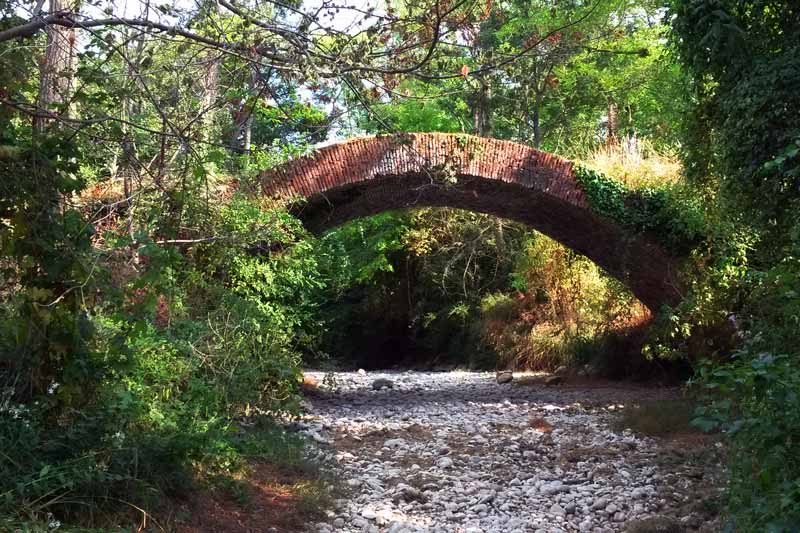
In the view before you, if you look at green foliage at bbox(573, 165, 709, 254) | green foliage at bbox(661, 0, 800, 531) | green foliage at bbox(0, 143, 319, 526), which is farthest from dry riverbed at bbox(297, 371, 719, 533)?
green foliage at bbox(573, 165, 709, 254)

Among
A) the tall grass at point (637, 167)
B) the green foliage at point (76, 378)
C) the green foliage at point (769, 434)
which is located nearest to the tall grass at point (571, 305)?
the tall grass at point (637, 167)

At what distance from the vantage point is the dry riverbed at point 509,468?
202 inches

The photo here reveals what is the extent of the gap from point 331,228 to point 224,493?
266 inches

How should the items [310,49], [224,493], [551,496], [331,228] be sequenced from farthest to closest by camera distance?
[331,228], [551,496], [224,493], [310,49]

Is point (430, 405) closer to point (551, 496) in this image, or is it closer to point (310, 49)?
point (551, 496)

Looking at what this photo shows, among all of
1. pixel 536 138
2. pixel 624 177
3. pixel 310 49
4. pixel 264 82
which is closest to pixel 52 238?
pixel 264 82

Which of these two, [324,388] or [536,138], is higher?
[536,138]

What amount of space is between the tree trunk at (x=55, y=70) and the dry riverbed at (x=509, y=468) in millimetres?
3016

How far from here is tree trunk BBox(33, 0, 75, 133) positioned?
3963 mm

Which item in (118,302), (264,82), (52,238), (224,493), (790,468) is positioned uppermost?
(264,82)

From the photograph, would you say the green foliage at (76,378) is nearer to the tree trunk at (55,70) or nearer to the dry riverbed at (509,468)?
the tree trunk at (55,70)

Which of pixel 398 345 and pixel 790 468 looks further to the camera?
pixel 398 345

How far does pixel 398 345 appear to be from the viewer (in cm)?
2144

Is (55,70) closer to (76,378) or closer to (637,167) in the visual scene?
(76,378)
